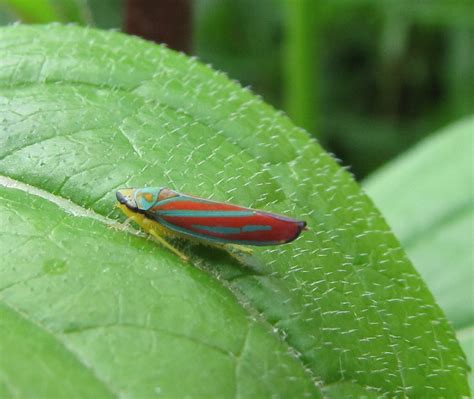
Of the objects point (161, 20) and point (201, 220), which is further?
point (161, 20)

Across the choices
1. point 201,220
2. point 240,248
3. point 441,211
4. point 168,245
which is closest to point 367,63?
point 441,211

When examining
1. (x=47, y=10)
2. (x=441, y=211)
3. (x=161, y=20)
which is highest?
(x=161, y=20)

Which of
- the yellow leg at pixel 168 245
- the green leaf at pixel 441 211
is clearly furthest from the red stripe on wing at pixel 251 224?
the green leaf at pixel 441 211

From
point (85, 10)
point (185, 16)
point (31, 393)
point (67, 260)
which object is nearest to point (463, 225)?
point (185, 16)

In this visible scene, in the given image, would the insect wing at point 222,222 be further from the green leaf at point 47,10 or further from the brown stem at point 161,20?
the green leaf at point 47,10

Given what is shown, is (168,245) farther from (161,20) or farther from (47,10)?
(47,10)

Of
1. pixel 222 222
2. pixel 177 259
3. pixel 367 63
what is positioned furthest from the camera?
pixel 367 63
